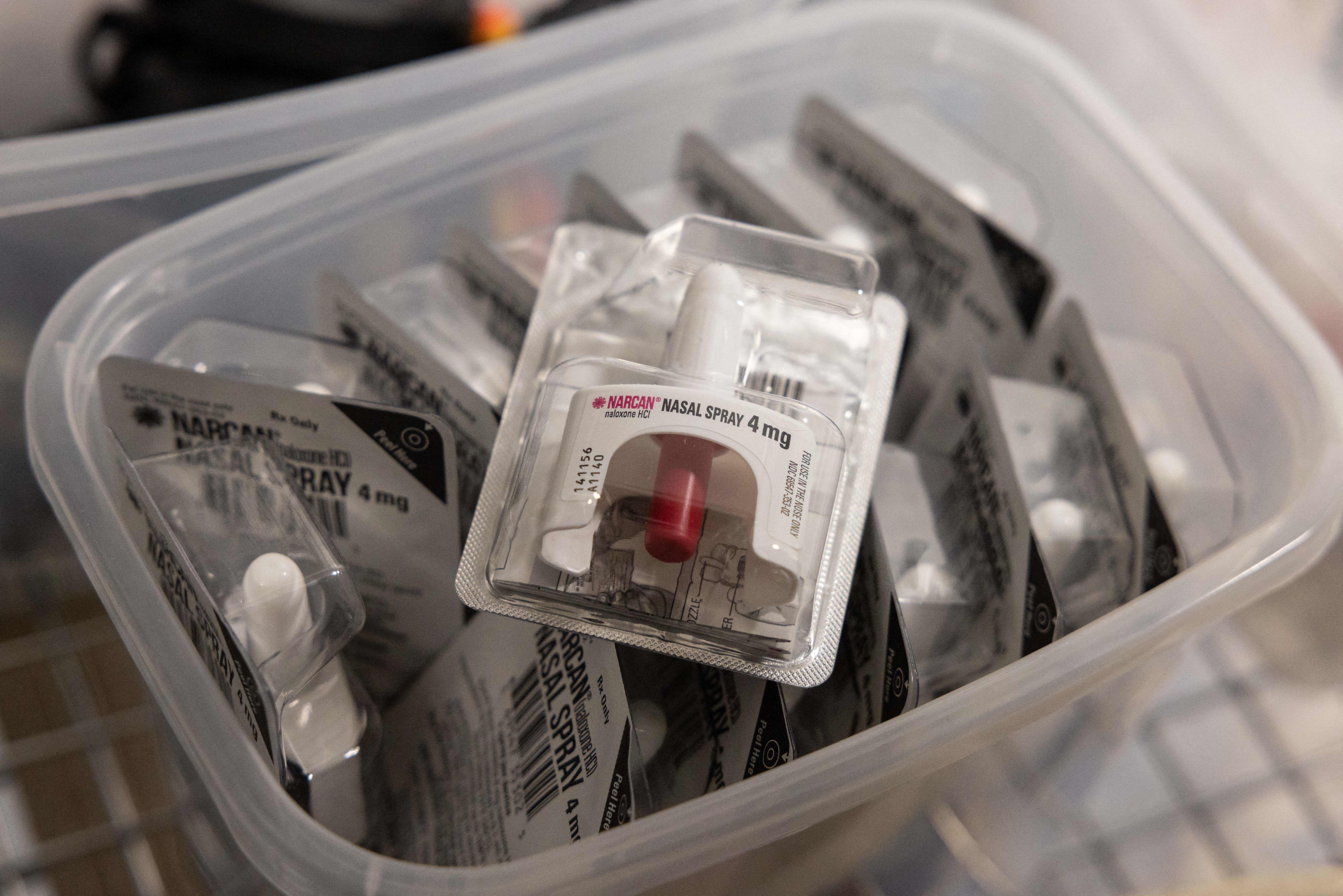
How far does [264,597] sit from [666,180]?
0.45 metres

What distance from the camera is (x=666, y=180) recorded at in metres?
0.75

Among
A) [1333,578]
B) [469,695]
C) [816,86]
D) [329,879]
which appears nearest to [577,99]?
[816,86]

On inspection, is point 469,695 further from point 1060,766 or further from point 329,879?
point 1060,766

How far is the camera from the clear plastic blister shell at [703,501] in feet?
1.32

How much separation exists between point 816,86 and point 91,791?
68 centimetres

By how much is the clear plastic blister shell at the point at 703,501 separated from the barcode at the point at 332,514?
11cm

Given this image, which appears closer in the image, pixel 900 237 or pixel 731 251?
pixel 731 251

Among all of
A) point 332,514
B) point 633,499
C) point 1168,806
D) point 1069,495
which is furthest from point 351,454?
point 1168,806

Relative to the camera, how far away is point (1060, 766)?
68cm

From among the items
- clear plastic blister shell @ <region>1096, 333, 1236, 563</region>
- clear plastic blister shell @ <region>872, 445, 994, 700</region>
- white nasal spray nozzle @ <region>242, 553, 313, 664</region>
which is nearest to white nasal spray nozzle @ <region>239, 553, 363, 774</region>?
white nasal spray nozzle @ <region>242, 553, 313, 664</region>

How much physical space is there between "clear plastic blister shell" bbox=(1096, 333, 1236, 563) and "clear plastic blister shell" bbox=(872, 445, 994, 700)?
0.12 m

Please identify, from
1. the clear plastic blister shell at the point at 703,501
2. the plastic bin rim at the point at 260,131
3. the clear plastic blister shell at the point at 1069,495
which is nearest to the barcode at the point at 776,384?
the clear plastic blister shell at the point at 703,501

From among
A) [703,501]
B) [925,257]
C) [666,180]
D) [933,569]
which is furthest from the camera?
[666,180]

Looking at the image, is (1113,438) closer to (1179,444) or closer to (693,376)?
(1179,444)
